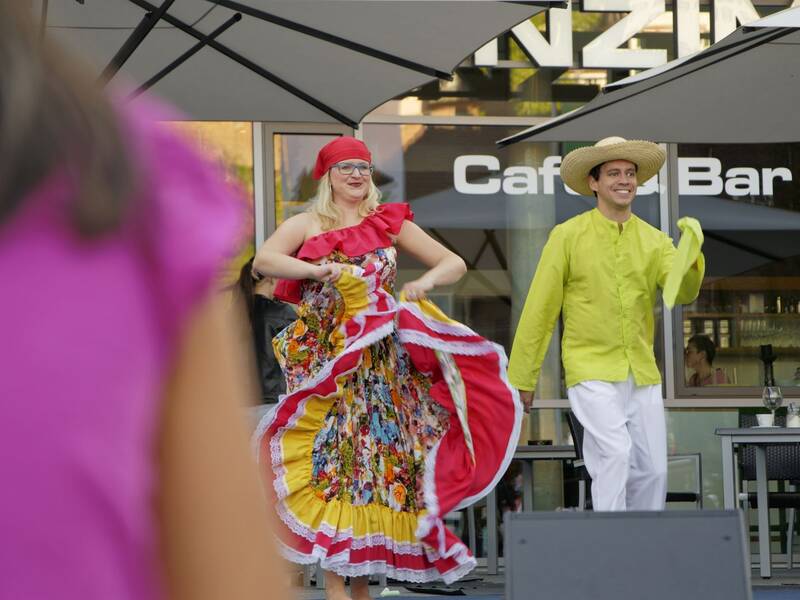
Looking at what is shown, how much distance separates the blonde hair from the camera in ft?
22.6

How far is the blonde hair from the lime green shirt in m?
0.85

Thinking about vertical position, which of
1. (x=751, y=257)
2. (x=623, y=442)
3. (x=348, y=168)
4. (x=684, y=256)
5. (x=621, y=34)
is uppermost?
(x=621, y=34)

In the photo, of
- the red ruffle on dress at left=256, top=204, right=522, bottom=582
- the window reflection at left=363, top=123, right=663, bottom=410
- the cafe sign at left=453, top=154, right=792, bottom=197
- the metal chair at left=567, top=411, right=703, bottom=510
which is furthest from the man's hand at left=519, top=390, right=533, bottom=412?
the cafe sign at left=453, top=154, right=792, bottom=197

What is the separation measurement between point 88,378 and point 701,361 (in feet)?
31.2

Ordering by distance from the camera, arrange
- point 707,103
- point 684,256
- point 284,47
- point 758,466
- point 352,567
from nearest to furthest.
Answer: point 684,256, point 352,567, point 284,47, point 707,103, point 758,466

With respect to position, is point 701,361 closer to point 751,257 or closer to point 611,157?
point 751,257

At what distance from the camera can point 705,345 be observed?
33.0 feet

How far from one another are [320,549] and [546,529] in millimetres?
2339

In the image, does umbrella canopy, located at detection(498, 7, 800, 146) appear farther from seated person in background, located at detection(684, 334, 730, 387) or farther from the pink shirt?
the pink shirt

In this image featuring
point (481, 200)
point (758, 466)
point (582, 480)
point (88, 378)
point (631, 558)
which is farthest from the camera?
point (481, 200)

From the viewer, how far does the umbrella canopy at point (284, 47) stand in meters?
6.84

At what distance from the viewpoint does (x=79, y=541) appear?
79 cm

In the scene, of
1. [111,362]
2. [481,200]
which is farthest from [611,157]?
[111,362]

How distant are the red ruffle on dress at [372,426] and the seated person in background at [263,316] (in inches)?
39.8
